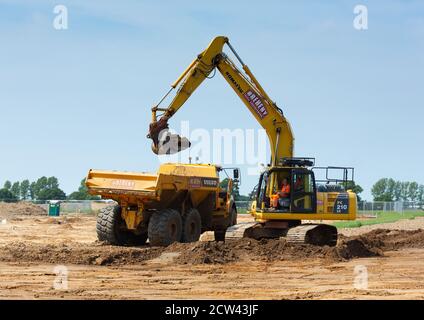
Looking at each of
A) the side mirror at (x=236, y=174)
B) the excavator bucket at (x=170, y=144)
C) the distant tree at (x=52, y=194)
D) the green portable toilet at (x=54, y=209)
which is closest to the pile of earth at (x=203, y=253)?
the excavator bucket at (x=170, y=144)

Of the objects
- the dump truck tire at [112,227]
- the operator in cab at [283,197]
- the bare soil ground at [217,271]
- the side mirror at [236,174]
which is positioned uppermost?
the side mirror at [236,174]

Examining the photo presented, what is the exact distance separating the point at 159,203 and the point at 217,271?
20.4 ft

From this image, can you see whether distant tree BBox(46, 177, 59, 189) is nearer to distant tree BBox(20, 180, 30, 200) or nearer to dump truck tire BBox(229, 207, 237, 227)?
distant tree BBox(20, 180, 30, 200)

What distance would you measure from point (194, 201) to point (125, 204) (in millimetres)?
2505

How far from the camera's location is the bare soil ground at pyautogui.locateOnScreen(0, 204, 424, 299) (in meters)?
15.1

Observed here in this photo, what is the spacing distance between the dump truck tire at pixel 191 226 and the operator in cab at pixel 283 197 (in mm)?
2793

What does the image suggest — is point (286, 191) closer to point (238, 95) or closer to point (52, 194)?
point (238, 95)

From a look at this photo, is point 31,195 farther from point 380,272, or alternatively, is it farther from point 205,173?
A: point 380,272

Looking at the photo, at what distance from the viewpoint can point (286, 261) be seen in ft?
69.8

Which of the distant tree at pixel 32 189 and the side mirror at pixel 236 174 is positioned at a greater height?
the distant tree at pixel 32 189

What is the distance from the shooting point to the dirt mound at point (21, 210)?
190ft

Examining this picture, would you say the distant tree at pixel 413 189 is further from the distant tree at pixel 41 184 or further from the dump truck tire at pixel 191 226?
the dump truck tire at pixel 191 226

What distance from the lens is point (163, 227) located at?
77.8 feet
